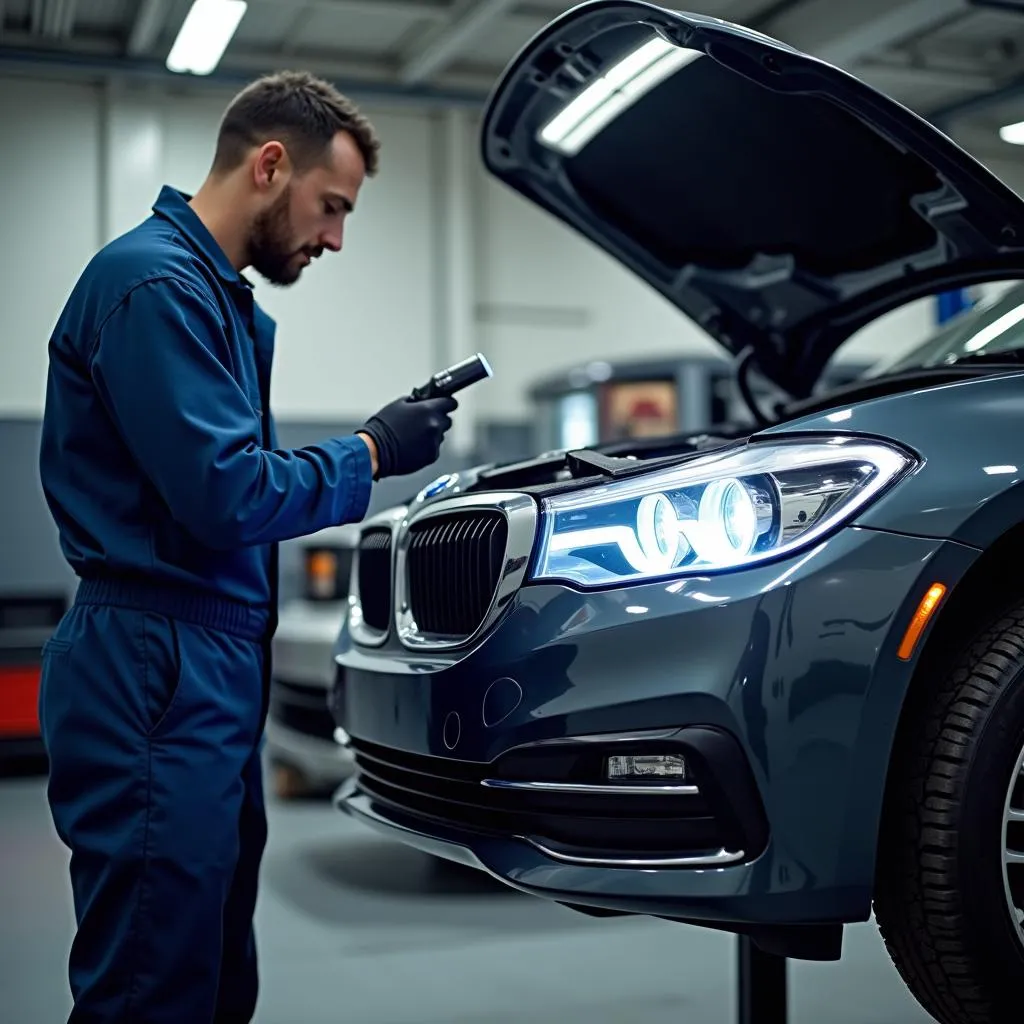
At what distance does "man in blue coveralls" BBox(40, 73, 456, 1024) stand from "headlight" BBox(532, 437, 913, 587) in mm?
333

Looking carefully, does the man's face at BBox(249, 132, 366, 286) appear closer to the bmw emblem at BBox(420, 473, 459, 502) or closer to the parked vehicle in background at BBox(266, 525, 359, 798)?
the bmw emblem at BBox(420, 473, 459, 502)

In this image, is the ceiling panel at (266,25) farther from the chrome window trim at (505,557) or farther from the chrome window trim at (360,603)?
the chrome window trim at (505,557)

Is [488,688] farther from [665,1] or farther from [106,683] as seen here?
[665,1]

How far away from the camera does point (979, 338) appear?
2.29 m

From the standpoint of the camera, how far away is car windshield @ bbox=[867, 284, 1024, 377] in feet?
7.06

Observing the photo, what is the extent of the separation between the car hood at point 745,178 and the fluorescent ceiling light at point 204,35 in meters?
4.98

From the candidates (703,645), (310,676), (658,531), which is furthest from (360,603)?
(310,676)

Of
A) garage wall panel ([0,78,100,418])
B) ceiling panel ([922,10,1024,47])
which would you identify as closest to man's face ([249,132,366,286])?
ceiling panel ([922,10,1024,47])

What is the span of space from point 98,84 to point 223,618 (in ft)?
25.6

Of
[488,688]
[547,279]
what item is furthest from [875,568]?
[547,279]

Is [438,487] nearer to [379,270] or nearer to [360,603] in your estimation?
[360,603]

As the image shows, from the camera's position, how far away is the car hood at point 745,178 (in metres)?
1.88

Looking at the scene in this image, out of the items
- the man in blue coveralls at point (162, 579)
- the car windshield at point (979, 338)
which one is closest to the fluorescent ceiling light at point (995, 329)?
the car windshield at point (979, 338)

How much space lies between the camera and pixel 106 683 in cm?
168
